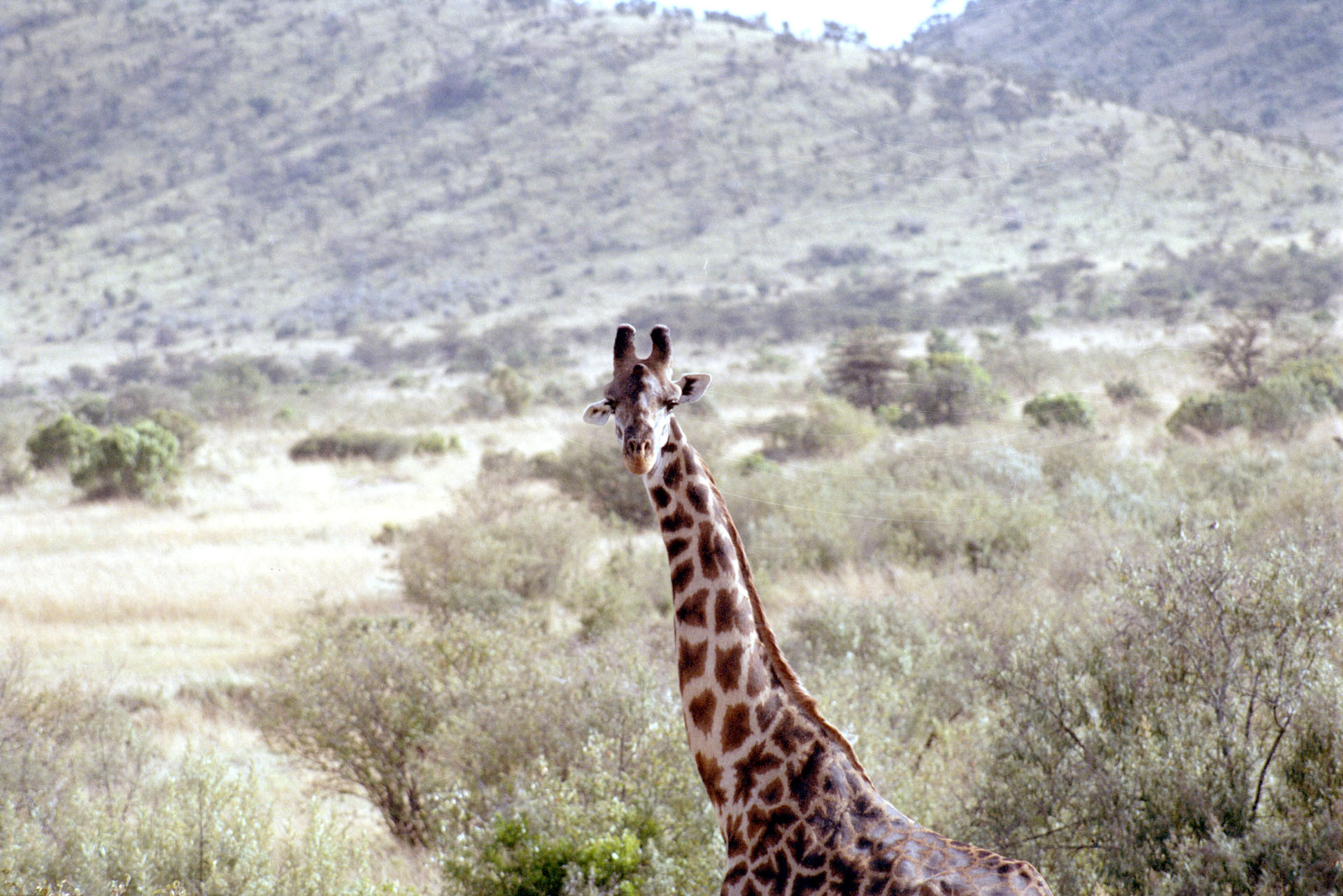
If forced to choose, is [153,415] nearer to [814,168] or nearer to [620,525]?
[620,525]

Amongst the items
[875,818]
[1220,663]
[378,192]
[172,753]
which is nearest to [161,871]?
[172,753]

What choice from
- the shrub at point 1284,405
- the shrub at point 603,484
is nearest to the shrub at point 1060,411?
the shrub at point 1284,405

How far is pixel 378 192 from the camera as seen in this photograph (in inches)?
2200

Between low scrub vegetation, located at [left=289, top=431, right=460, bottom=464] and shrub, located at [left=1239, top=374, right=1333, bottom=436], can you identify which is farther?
low scrub vegetation, located at [left=289, top=431, right=460, bottom=464]

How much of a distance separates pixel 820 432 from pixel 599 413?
1374 centimetres

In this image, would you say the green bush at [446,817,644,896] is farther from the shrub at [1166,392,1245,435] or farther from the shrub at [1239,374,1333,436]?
the shrub at [1166,392,1245,435]

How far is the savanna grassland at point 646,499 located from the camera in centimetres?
426

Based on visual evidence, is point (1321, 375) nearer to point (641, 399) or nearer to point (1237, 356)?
point (1237, 356)

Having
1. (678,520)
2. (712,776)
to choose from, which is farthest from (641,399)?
(712,776)

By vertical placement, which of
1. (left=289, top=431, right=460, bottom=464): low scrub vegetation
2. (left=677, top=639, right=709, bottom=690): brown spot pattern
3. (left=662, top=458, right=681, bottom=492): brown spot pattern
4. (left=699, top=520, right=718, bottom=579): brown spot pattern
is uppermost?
(left=662, top=458, right=681, bottom=492): brown spot pattern

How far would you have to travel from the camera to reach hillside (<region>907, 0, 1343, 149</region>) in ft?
92.1

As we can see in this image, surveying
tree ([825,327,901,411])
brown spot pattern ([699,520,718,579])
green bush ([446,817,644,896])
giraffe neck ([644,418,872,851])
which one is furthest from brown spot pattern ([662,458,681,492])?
tree ([825,327,901,411])

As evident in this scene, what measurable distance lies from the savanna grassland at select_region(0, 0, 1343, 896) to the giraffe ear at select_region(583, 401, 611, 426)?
1985 mm

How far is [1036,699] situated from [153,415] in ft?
70.4
